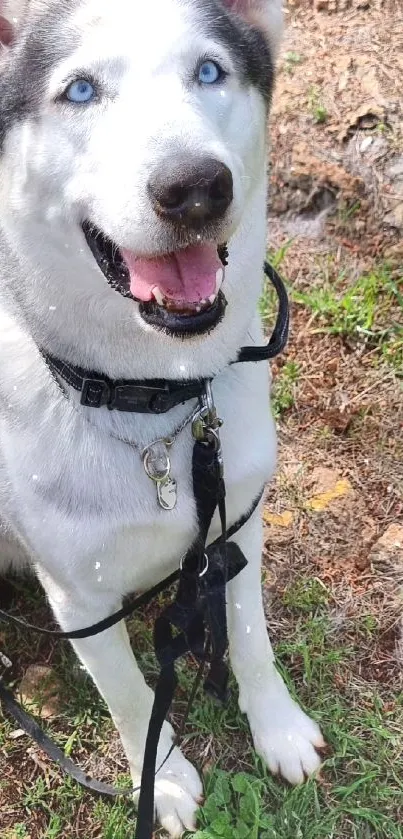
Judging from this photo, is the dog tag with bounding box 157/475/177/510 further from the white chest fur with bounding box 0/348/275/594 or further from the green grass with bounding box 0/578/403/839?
the green grass with bounding box 0/578/403/839

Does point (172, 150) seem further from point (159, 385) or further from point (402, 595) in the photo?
point (402, 595)

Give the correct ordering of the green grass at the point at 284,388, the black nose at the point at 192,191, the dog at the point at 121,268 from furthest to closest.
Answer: the green grass at the point at 284,388, the dog at the point at 121,268, the black nose at the point at 192,191

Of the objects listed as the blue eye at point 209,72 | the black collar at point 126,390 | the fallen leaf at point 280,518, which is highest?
the blue eye at point 209,72

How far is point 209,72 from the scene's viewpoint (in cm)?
156

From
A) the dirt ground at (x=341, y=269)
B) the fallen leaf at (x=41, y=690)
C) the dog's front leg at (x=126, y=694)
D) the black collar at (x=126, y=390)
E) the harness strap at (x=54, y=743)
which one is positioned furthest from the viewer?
the dirt ground at (x=341, y=269)

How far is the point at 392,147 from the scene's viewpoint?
3.29 metres

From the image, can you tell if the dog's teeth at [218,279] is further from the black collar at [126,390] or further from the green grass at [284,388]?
the green grass at [284,388]

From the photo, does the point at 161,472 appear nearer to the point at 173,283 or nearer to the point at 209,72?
the point at 173,283

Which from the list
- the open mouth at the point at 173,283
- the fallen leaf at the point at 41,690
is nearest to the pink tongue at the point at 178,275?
the open mouth at the point at 173,283

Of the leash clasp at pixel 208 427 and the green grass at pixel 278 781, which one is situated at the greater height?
the leash clasp at pixel 208 427

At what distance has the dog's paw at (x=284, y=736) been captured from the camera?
7.84ft

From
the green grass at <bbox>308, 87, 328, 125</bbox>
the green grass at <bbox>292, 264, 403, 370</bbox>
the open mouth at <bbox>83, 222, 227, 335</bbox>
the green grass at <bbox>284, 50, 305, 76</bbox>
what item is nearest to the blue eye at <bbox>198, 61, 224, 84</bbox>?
the open mouth at <bbox>83, 222, 227, 335</bbox>

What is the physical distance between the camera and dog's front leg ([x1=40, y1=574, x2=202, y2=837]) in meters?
2.00

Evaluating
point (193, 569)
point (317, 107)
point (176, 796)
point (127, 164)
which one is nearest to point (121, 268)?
point (127, 164)
